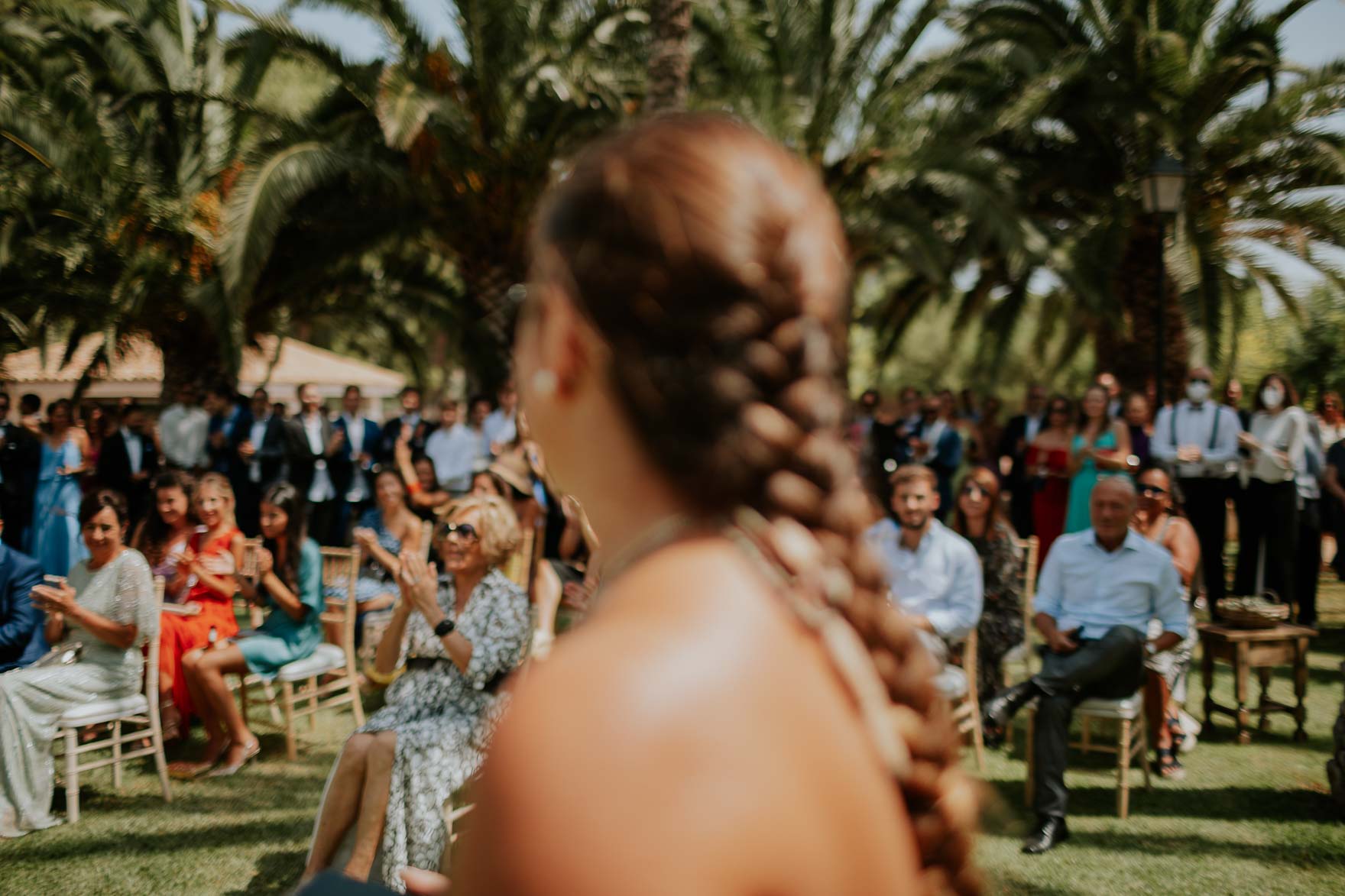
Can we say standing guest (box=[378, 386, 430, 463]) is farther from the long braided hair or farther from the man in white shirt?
the long braided hair

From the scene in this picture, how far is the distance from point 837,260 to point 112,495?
19.8 ft

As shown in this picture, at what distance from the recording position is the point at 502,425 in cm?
1112

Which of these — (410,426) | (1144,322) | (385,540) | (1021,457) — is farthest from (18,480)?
(1144,322)

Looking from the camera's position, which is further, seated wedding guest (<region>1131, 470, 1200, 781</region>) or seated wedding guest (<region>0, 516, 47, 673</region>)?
seated wedding guest (<region>1131, 470, 1200, 781</region>)

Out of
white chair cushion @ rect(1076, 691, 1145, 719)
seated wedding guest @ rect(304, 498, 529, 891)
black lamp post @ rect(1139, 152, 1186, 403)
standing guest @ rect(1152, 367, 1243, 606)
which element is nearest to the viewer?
seated wedding guest @ rect(304, 498, 529, 891)

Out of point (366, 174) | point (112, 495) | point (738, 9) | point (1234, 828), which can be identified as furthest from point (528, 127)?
point (1234, 828)

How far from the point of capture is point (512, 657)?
15.0 feet

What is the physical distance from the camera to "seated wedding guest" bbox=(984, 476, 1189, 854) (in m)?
5.32

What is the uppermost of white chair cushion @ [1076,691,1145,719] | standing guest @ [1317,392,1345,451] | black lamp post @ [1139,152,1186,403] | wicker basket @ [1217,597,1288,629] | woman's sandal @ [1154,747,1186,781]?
black lamp post @ [1139,152,1186,403]

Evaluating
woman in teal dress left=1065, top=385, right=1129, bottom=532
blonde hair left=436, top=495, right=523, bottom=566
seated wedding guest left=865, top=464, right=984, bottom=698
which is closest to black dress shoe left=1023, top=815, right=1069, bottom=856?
seated wedding guest left=865, top=464, right=984, bottom=698

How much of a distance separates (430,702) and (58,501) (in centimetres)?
719

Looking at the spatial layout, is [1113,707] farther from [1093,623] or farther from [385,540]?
[385,540]

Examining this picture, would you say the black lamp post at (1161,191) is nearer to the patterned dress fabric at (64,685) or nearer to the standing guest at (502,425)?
the standing guest at (502,425)

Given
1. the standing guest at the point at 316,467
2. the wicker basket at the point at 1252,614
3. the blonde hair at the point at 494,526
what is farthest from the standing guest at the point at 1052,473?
→ the standing guest at the point at 316,467
